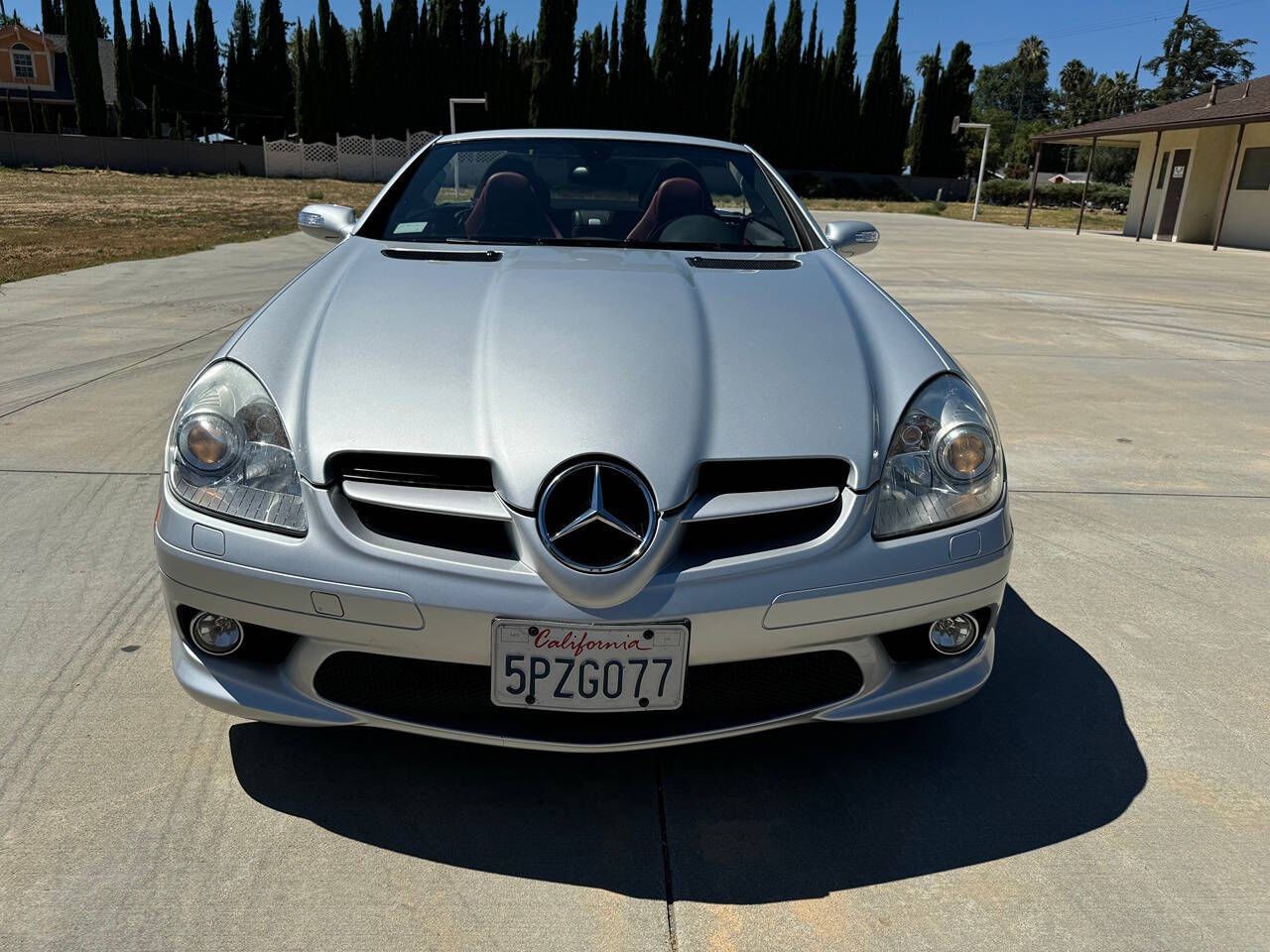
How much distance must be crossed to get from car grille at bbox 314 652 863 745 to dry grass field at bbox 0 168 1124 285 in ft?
27.5

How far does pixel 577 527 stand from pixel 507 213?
5.62 feet

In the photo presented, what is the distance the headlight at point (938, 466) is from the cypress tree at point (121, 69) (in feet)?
147

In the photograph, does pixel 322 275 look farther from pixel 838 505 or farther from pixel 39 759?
pixel 838 505

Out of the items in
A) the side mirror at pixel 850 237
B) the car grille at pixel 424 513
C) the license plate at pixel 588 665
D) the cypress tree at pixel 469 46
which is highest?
the cypress tree at pixel 469 46

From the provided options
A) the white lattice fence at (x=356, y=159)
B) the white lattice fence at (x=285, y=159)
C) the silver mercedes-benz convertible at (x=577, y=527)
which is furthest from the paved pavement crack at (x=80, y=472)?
the white lattice fence at (x=285, y=159)

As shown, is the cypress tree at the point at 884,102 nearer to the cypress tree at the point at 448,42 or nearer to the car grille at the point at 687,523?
the cypress tree at the point at 448,42

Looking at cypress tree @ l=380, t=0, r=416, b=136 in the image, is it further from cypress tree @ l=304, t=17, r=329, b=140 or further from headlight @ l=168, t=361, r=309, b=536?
headlight @ l=168, t=361, r=309, b=536

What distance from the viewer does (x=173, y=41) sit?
47.7 meters

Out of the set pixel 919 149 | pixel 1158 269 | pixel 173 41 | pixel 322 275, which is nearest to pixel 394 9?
pixel 173 41

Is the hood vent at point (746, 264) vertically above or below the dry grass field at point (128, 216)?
above

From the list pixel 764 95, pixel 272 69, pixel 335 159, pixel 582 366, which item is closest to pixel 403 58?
pixel 335 159

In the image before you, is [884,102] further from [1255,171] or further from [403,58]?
[1255,171]

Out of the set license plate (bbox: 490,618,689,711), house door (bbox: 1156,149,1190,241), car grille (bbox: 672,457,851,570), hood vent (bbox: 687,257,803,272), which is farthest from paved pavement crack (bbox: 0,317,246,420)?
house door (bbox: 1156,149,1190,241)

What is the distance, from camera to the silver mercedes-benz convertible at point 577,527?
5.39ft
